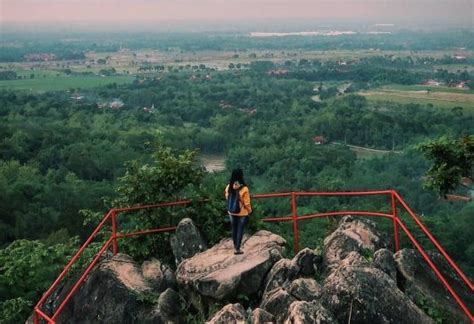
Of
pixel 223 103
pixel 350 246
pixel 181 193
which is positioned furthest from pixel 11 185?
pixel 223 103

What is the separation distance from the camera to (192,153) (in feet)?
39.3

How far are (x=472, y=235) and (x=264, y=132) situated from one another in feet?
158

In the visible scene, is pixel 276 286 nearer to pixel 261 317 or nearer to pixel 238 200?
pixel 261 317

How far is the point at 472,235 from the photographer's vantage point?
36.2m

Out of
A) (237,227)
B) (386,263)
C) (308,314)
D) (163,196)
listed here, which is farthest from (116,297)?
(386,263)

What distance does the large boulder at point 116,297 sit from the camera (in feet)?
30.1

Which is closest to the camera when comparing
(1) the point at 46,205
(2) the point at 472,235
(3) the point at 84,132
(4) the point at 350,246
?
(4) the point at 350,246

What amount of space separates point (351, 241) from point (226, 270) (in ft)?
6.93

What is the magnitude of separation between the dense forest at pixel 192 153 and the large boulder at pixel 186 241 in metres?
0.45

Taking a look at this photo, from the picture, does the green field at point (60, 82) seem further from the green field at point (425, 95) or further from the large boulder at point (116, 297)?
the large boulder at point (116, 297)

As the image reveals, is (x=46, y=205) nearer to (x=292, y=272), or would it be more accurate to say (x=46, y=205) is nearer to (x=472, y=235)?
(x=472, y=235)

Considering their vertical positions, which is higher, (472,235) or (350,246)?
(350,246)

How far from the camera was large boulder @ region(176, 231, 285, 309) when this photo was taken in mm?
9172

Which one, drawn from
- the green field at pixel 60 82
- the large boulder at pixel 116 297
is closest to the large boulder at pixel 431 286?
the large boulder at pixel 116 297
